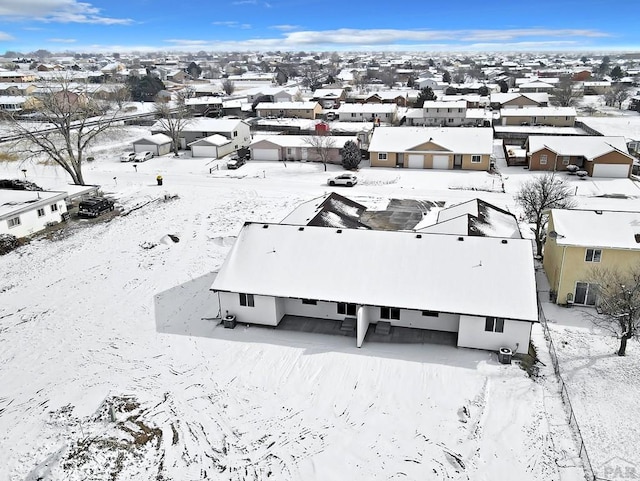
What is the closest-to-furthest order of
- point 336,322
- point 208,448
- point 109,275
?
point 208,448, point 336,322, point 109,275

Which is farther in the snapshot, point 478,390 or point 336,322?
point 336,322

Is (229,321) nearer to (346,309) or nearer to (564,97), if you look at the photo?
(346,309)

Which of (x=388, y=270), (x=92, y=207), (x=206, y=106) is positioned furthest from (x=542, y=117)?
(x=92, y=207)

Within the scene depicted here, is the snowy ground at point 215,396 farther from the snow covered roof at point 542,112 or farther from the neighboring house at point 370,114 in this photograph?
the snow covered roof at point 542,112

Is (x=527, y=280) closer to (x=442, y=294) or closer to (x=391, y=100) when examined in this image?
(x=442, y=294)

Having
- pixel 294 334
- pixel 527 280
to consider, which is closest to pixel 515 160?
pixel 527 280

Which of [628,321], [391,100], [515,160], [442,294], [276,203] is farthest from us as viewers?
[391,100]

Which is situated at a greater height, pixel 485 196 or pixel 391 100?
pixel 391 100
